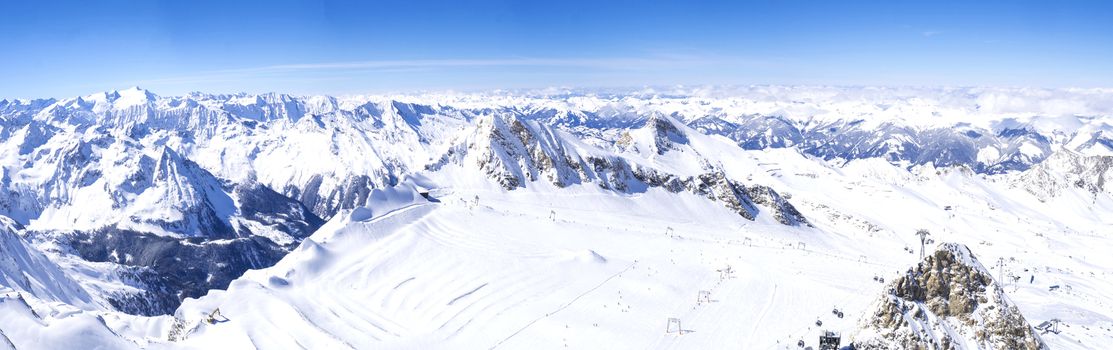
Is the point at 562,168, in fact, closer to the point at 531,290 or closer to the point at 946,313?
the point at 531,290

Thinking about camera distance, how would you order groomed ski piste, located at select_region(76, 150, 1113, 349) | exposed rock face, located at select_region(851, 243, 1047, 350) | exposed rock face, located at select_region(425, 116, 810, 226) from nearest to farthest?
exposed rock face, located at select_region(851, 243, 1047, 350) < groomed ski piste, located at select_region(76, 150, 1113, 349) < exposed rock face, located at select_region(425, 116, 810, 226)

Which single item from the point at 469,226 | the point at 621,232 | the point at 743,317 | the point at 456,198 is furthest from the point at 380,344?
the point at 456,198

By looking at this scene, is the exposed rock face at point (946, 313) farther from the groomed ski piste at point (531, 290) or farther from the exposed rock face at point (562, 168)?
the exposed rock face at point (562, 168)

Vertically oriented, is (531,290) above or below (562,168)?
above

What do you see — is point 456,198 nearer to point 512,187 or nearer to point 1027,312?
point 512,187

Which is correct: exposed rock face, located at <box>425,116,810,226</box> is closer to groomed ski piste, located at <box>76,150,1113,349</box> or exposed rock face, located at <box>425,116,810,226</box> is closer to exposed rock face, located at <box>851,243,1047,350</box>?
groomed ski piste, located at <box>76,150,1113,349</box>

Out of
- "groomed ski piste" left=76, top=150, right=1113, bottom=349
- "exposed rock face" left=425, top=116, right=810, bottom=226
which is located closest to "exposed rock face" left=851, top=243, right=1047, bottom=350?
"groomed ski piste" left=76, top=150, right=1113, bottom=349

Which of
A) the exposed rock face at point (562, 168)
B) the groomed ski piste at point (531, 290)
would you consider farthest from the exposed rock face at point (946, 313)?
the exposed rock face at point (562, 168)

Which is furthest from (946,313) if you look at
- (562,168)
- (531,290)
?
(562,168)
